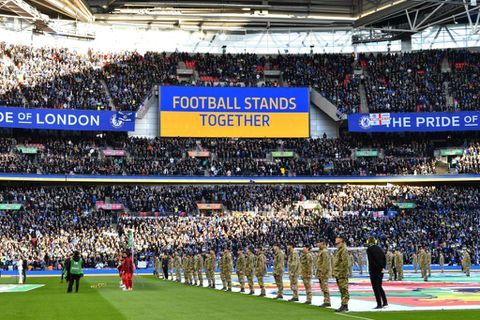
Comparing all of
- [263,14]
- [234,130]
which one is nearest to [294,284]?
[234,130]

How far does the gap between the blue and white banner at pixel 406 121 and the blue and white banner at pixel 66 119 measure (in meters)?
21.9

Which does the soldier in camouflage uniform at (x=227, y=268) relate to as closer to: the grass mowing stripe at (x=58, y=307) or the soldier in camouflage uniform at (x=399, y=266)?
the grass mowing stripe at (x=58, y=307)

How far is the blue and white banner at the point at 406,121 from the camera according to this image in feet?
230

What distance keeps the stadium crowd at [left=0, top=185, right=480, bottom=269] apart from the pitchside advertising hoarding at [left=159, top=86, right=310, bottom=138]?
8598 millimetres

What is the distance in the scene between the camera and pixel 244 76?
75875 millimetres

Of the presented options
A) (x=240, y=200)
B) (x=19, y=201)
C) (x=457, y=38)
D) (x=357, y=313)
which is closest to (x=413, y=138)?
(x=457, y=38)

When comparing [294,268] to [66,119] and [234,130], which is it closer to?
[66,119]

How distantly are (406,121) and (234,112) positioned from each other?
16.8 m

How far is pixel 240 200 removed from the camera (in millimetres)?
62594

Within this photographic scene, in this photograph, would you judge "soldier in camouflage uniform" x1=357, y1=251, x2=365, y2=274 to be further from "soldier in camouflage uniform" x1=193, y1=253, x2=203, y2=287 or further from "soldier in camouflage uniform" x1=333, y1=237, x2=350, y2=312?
"soldier in camouflage uniform" x1=333, y1=237, x2=350, y2=312

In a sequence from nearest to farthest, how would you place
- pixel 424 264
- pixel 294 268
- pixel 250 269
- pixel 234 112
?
pixel 294 268, pixel 250 269, pixel 424 264, pixel 234 112

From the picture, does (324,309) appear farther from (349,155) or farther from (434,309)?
(349,155)

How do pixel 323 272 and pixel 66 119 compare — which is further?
pixel 66 119

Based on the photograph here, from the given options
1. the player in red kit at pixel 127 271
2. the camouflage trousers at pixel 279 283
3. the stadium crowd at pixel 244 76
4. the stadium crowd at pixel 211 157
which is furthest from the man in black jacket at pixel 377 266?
the stadium crowd at pixel 244 76
